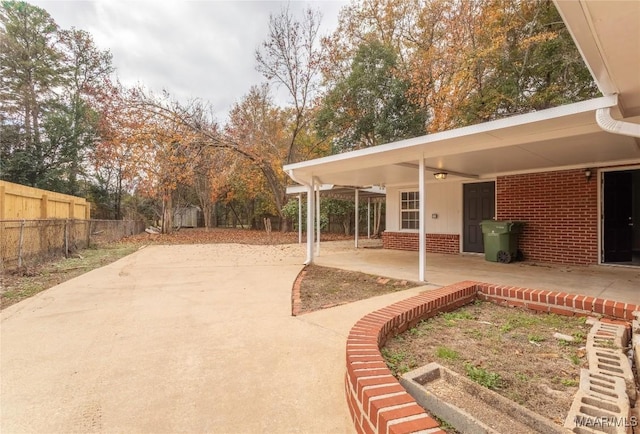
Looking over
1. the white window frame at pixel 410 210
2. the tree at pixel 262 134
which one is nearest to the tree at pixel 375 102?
the white window frame at pixel 410 210

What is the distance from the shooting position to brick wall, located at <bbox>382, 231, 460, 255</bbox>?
8914mm

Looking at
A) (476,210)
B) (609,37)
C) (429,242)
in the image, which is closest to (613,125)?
(609,37)

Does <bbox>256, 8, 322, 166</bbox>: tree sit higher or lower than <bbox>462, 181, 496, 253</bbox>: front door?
higher

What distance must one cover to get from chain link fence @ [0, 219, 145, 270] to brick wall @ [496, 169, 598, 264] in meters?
10.6

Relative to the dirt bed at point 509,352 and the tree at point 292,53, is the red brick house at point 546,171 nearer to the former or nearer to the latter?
the dirt bed at point 509,352

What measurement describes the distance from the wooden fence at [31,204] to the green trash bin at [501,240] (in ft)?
34.0

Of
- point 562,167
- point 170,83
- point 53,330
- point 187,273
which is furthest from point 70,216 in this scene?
point 562,167

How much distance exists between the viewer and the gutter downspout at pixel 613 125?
3092 millimetres

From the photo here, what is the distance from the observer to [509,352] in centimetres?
249

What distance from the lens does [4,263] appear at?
6207mm

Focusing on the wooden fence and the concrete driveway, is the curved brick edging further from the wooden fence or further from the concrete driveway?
the wooden fence

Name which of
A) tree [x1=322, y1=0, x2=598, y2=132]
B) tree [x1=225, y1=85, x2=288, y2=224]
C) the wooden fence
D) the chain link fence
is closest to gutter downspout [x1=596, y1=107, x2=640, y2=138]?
tree [x1=322, y1=0, x2=598, y2=132]

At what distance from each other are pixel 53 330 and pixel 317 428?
10.4ft

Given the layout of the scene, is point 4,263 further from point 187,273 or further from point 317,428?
point 317,428
